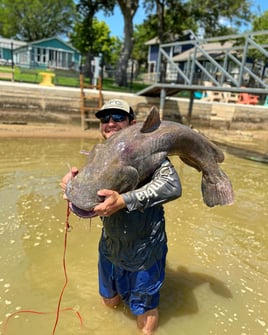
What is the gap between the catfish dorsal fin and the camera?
2.04 m

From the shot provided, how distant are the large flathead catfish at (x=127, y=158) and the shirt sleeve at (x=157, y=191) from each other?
0.18 ft

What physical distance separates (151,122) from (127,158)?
300mm

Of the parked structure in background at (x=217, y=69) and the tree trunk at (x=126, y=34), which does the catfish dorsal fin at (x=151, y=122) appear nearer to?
the parked structure in background at (x=217, y=69)

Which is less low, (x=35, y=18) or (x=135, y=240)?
(x=35, y=18)

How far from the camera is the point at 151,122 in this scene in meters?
2.09

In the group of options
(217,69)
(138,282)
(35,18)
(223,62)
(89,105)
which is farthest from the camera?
(35,18)

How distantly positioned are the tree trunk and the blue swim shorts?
20.3m

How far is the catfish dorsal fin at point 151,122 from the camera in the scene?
6.71 feet

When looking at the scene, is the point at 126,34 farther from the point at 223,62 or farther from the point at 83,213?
the point at 83,213

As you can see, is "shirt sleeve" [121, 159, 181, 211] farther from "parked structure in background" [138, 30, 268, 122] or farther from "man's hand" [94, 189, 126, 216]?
"parked structure in background" [138, 30, 268, 122]

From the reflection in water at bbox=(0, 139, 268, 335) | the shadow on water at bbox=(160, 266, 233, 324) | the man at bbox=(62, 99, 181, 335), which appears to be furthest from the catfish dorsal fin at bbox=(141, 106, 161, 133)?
the shadow on water at bbox=(160, 266, 233, 324)

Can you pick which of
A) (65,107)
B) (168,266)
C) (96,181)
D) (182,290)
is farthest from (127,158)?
(65,107)

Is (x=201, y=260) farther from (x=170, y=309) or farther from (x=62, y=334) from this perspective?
(x=62, y=334)

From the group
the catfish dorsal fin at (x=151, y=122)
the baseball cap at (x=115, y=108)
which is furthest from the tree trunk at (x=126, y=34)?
the catfish dorsal fin at (x=151, y=122)
